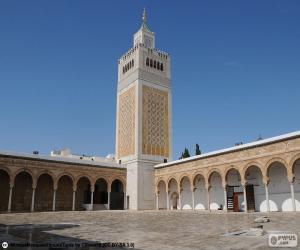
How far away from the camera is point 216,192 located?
26484 millimetres

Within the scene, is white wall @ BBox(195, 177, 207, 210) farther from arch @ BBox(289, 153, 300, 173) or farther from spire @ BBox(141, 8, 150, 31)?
spire @ BBox(141, 8, 150, 31)

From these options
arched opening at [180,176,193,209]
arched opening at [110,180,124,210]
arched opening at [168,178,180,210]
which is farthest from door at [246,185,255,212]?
arched opening at [110,180,124,210]

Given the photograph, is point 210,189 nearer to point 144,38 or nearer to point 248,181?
point 248,181

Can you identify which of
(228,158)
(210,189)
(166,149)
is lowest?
(210,189)

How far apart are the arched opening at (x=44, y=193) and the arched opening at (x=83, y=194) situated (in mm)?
2706

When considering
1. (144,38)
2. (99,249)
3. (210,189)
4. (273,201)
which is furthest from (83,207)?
(99,249)

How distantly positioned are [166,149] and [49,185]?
39.3 ft

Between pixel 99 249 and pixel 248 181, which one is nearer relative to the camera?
pixel 99 249

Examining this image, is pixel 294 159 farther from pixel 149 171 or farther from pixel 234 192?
pixel 149 171

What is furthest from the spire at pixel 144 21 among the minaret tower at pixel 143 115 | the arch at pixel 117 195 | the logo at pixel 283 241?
the logo at pixel 283 241

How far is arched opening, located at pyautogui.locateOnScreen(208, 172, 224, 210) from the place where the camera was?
2594 cm

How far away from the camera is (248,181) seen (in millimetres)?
23641

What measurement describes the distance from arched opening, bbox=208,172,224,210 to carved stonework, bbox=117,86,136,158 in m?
8.56

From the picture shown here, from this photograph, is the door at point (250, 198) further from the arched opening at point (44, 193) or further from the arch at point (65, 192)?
the arched opening at point (44, 193)
